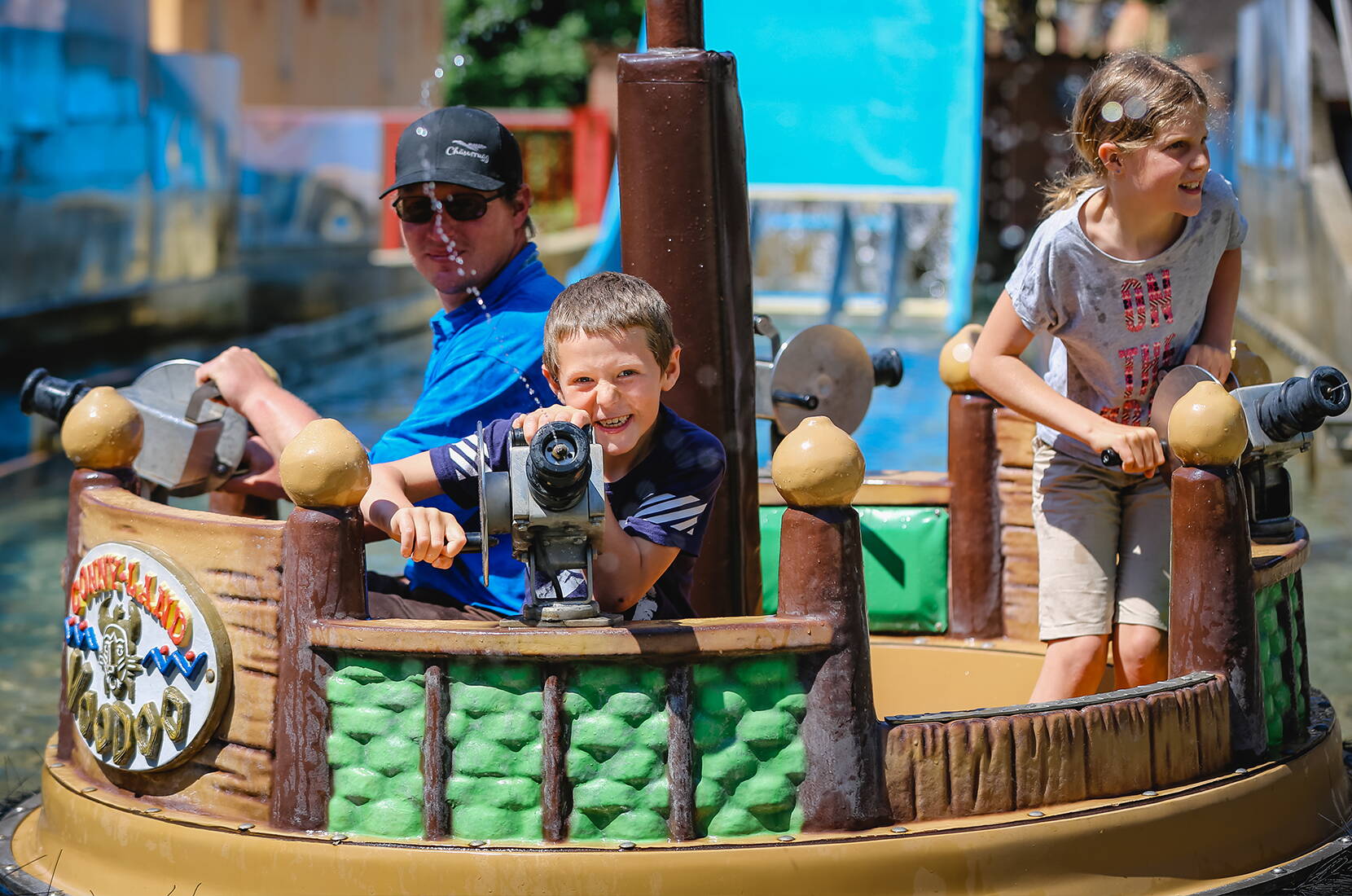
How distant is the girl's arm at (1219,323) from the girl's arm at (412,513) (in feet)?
4.91

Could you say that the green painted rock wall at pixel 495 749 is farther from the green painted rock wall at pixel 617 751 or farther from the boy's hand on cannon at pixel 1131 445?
the boy's hand on cannon at pixel 1131 445

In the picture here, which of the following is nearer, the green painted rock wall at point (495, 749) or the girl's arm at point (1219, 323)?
the green painted rock wall at point (495, 749)

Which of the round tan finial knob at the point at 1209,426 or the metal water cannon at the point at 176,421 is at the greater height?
the round tan finial knob at the point at 1209,426

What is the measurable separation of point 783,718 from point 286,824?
2.67 feet

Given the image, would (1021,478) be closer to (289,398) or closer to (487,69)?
(289,398)

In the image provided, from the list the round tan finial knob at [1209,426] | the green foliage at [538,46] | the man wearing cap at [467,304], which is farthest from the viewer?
the green foliage at [538,46]

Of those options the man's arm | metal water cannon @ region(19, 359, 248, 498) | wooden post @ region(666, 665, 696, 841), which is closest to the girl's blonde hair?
wooden post @ region(666, 665, 696, 841)

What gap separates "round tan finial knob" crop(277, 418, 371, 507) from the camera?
2.47m

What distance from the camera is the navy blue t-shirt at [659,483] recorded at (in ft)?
8.55

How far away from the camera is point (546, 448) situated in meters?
2.29

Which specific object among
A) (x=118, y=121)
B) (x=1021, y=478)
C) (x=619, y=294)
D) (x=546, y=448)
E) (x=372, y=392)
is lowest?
(x=372, y=392)

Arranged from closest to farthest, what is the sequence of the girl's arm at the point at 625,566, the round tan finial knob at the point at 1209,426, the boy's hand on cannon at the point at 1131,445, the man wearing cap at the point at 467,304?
the girl's arm at the point at 625,566 < the round tan finial knob at the point at 1209,426 < the boy's hand on cannon at the point at 1131,445 < the man wearing cap at the point at 467,304

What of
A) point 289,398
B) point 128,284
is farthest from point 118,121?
point 289,398

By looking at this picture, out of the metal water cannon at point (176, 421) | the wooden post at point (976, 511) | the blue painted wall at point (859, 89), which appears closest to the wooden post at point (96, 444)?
the metal water cannon at point (176, 421)
